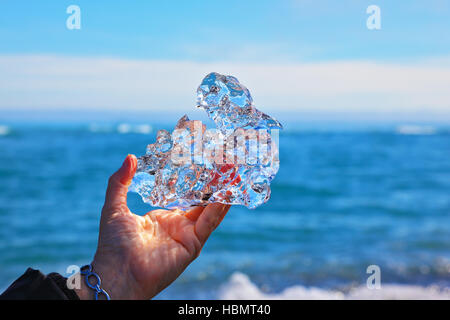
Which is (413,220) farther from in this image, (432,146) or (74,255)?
(432,146)

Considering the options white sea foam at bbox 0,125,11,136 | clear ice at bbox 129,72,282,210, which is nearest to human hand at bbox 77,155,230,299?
clear ice at bbox 129,72,282,210

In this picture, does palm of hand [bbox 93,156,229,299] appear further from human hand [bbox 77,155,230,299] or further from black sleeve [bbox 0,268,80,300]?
black sleeve [bbox 0,268,80,300]

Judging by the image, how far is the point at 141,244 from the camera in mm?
2059

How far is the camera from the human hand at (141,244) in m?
1.98

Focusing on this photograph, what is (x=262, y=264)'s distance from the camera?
6.67m

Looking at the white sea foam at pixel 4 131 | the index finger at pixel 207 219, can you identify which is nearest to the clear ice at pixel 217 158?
the index finger at pixel 207 219

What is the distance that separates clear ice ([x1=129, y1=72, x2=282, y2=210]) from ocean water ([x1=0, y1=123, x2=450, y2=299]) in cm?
348

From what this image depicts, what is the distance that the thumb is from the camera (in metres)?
2.16

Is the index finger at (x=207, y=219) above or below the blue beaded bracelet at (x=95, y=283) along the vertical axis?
above

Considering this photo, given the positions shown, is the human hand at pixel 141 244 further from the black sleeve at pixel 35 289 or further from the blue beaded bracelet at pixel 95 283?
the black sleeve at pixel 35 289

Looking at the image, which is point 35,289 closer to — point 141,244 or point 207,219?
point 141,244

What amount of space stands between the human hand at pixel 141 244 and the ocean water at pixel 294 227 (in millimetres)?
3538

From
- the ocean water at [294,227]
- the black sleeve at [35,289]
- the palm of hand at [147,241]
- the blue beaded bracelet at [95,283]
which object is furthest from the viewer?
the ocean water at [294,227]

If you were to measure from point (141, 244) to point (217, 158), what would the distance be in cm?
63
